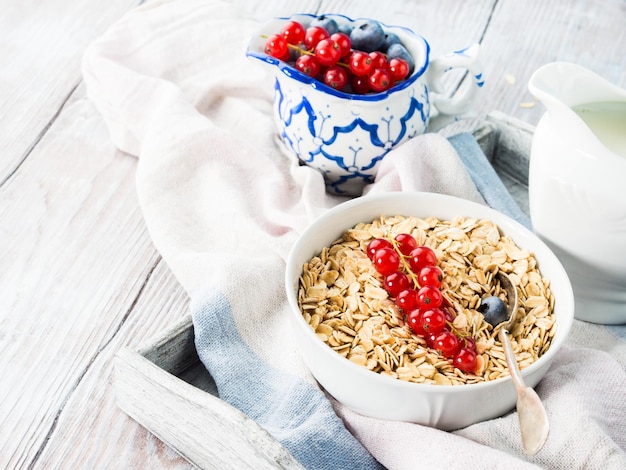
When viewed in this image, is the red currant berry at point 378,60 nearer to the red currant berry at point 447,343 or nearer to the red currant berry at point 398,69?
the red currant berry at point 398,69

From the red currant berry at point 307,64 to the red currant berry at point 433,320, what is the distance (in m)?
0.35

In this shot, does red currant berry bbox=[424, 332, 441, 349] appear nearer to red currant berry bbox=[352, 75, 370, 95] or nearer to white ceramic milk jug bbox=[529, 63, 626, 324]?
white ceramic milk jug bbox=[529, 63, 626, 324]

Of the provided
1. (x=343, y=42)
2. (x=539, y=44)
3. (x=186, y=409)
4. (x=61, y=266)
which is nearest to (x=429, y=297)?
(x=186, y=409)

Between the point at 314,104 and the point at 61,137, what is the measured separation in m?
0.41

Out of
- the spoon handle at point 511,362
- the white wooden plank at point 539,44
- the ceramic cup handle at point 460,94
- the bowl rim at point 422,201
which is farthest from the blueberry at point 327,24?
the spoon handle at point 511,362

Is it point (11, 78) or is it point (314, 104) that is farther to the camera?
point (11, 78)

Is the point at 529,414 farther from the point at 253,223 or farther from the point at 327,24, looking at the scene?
the point at 327,24

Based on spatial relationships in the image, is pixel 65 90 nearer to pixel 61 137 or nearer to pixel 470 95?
pixel 61 137

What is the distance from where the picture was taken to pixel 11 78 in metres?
1.32

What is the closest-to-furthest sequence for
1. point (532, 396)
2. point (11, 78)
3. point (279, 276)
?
1. point (532, 396)
2. point (279, 276)
3. point (11, 78)

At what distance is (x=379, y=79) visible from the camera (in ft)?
3.22

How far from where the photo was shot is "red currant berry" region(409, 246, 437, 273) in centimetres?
85

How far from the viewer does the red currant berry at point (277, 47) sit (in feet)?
3.30

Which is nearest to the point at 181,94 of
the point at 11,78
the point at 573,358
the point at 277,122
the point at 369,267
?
the point at 277,122
